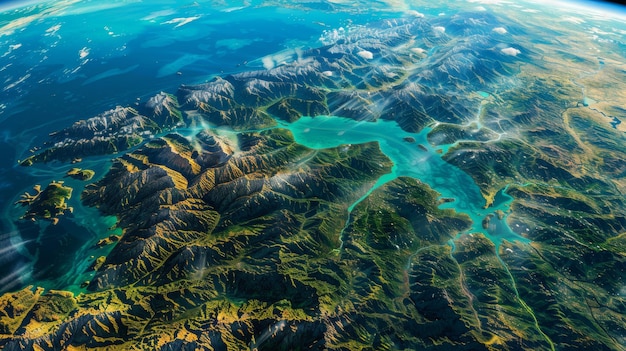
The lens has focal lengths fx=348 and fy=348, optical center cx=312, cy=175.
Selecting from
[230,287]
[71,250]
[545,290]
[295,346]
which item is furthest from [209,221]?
[545,290]

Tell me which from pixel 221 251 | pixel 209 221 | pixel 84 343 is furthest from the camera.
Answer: pixel 209 221

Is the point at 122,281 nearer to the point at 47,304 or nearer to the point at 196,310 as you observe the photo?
the point at 47,304

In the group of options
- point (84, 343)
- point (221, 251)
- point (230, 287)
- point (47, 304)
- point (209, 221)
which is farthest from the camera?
point (209, 221)

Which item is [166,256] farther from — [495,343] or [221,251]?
[495,343]

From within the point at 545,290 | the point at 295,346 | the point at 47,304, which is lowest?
the point at 545,290

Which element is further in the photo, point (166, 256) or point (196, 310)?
point (166, 256)

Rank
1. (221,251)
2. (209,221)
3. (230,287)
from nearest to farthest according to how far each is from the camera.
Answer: (230,287)
(221,251)
(209,221)

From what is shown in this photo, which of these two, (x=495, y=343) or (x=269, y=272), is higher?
(x=269, y=272)

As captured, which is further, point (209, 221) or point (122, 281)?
point (209, 221)

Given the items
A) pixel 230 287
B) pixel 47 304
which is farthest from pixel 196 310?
pixel 47 304
